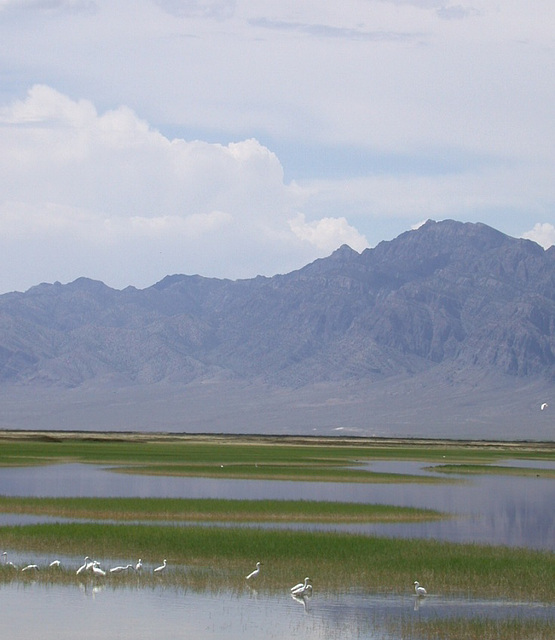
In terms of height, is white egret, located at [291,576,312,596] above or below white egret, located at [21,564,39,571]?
below

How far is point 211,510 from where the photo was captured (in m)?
43.0

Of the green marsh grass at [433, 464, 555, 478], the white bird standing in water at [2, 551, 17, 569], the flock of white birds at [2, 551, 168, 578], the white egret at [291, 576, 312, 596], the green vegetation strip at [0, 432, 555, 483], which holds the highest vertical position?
the white bird standing in water at [2, 551, 17, 569]

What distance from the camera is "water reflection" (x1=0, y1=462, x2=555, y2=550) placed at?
3984 cm

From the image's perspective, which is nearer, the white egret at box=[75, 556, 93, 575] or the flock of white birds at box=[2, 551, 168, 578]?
the flock of white birds at box=[2, 551, 168, 578]

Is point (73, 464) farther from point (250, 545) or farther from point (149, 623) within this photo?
point (149, 623)

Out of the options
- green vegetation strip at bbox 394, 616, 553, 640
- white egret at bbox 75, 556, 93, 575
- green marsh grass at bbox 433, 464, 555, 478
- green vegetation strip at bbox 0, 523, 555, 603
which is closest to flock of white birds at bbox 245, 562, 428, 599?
green vegetation strip at bbox 0, 523, 555, 603

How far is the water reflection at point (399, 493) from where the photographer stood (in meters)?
39.8

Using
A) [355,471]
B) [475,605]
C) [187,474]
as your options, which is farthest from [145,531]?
[355,471]

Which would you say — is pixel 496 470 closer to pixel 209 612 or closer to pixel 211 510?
pixel 211 510

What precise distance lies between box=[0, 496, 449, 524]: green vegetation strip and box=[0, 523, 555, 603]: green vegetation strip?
3977mm

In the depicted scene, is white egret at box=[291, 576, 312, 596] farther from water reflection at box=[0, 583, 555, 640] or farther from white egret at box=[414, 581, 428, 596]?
white egret at box=[414, 581, 428, 596]

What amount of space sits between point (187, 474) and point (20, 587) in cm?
3714

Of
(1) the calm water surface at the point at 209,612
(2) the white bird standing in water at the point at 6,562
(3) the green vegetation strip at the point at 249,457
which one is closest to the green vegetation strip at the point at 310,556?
(2) the white bird standing in water at the point at 6,562

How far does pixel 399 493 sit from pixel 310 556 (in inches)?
921
